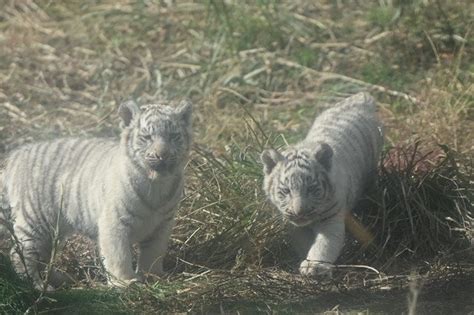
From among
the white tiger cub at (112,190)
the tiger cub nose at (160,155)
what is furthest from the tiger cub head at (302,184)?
the tiger cub nose at (160,155)

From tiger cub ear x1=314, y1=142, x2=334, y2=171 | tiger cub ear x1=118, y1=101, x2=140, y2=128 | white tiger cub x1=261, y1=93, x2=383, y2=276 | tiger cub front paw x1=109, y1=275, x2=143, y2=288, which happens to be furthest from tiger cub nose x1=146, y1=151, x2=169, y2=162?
tiger cub ear x1=314, y1=142, x2=334, y2=171

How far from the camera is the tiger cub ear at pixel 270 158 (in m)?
7.32

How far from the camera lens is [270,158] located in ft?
24.1

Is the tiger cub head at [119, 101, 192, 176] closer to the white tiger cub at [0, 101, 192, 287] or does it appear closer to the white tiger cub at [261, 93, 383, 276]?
the white tiger cub at [0, 101, 192, 287]

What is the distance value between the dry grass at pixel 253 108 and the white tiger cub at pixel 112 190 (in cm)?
26

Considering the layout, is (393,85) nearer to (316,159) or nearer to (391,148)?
(391,148)

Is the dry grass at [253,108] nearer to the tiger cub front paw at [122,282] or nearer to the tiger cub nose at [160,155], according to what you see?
the tiger cub front paw at [122,282]

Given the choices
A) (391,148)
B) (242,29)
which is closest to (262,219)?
(391,148)

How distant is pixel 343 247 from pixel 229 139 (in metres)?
2.11

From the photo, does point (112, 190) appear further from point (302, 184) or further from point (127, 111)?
point (302, 184)

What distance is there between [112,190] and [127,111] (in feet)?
1.63

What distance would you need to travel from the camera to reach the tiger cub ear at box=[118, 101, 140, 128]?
23.1 ft

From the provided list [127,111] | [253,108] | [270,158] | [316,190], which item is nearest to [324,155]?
[316,190]

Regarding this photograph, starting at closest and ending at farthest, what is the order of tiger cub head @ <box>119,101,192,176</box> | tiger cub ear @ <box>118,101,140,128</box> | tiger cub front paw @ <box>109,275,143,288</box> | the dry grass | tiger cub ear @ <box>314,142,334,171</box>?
tiger cub front paw @ <box>109,275,143,288</box>
tiger cub head @ <box>119,101,192,176</box>
the dry grass
tiger cub ear @ <box>118,101,140,128</box>
tiger cub ear @ <box>314,142,334,171</box>
